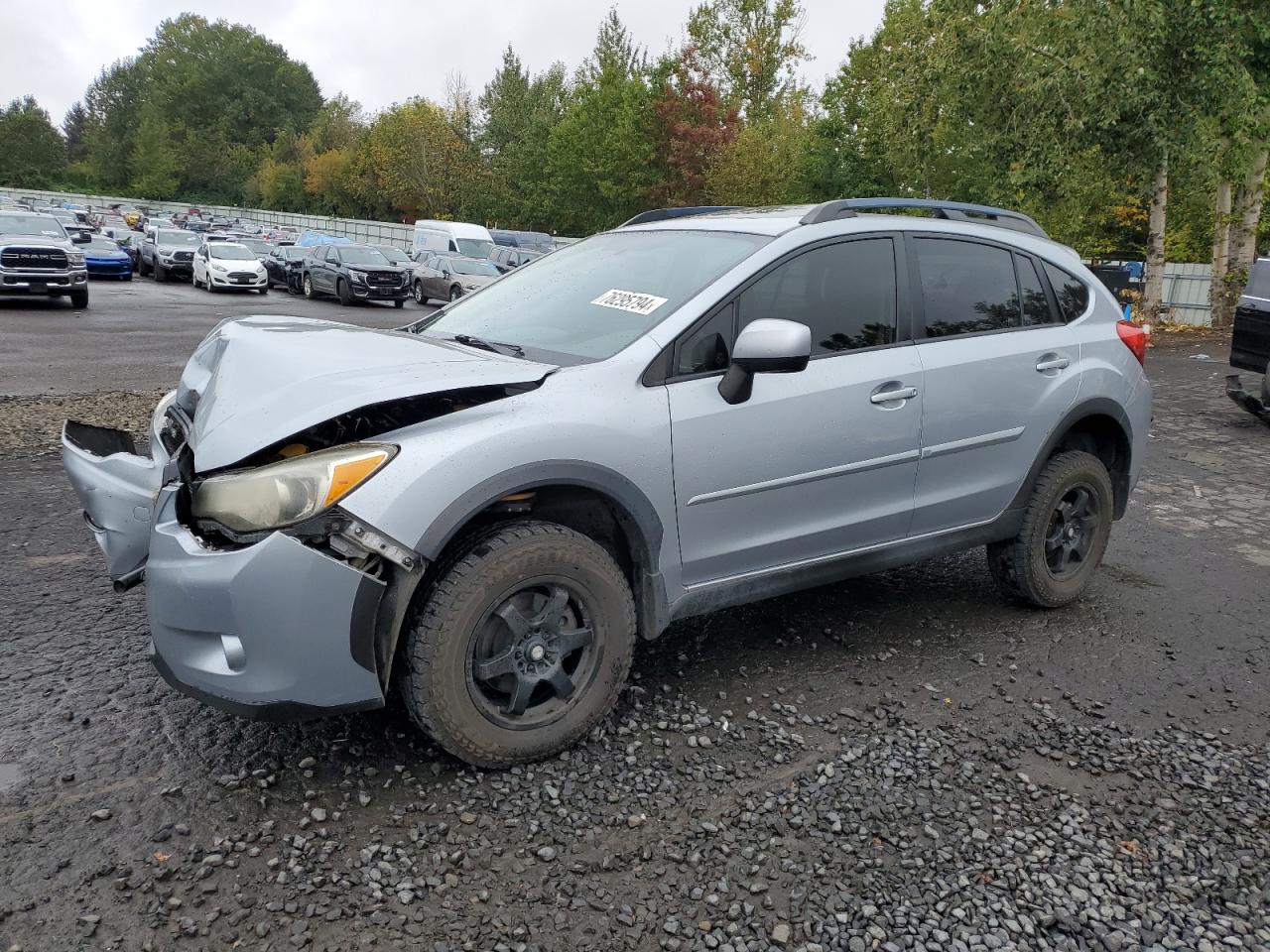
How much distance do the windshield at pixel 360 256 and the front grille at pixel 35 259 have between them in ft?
25.2

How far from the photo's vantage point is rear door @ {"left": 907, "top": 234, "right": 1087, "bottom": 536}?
4082 mm

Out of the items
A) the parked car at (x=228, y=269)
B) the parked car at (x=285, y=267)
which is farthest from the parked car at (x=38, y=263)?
the parked car at (x=285, y=267)

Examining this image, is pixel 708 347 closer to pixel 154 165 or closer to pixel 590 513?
pixel 590 513

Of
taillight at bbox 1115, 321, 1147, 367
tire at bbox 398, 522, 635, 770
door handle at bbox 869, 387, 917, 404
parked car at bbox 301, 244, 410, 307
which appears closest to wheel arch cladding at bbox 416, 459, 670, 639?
tire at bbox 398, 522, 635, 770

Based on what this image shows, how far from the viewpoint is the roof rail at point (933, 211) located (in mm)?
3959

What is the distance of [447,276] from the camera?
86.4ft

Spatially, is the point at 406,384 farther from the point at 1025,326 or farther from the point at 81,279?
the point at 81,279

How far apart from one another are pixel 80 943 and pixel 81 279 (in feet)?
66.0

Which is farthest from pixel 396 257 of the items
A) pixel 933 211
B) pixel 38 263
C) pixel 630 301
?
pixel 630 301

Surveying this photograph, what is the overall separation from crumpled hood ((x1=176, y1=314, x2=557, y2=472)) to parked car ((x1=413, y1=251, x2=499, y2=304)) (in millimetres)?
22585

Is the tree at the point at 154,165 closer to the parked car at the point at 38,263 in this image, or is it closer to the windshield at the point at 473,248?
the windshield at the point at 473,248

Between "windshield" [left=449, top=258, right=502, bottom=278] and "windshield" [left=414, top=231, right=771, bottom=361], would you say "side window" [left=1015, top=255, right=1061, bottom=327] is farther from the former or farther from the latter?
"windshield" [left=449, top=258, right=502, bottom=278]

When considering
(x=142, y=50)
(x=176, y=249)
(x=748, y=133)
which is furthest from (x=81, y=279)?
(x=142, y=50)

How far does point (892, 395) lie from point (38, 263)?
19.5m
